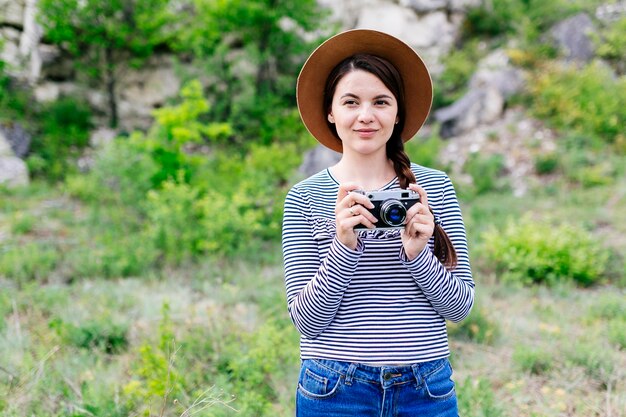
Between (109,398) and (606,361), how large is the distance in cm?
309

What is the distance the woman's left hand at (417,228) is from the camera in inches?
52.5

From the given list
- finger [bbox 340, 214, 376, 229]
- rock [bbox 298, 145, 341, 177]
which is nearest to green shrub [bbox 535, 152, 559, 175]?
rock [bbox 298, 145, 341, 177]

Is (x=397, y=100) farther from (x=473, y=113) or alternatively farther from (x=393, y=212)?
(x=473, y=113)

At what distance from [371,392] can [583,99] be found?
36.2 feet

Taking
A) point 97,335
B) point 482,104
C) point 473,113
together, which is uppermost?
point 482,104

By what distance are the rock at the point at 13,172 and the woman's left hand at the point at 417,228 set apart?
1034 cm

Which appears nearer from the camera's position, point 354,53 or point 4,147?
point 354,53

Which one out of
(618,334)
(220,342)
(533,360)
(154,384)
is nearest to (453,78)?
(618,334)

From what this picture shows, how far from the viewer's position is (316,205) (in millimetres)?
1537

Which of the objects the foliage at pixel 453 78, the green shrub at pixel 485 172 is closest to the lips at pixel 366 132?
the green shrub at pixel 485 172

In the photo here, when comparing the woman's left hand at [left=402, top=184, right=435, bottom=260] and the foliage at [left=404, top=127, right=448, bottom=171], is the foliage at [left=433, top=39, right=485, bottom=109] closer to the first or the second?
the foliage at [left=404, top=127, right=448, bottom=171]

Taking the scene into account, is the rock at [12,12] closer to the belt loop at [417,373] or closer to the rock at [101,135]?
the rock at [101,135]

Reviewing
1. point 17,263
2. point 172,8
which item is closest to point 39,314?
point 17,263

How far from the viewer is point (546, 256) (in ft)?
17.1
